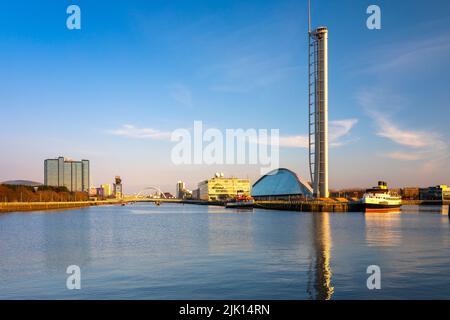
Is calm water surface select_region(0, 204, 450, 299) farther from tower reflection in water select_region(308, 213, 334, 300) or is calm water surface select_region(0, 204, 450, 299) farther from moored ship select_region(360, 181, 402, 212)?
moored ship select_region(360, 181, 402, 212)

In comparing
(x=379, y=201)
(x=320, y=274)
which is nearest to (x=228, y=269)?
(x=320, y=274)

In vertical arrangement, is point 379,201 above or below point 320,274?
below

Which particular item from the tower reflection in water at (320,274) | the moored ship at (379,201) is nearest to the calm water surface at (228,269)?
the tower reflection in water at (320,274)

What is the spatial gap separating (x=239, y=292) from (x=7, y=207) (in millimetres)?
139725

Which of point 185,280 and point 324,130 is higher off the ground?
point 324,130

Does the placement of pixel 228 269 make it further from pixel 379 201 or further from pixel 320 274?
pixel 379 201

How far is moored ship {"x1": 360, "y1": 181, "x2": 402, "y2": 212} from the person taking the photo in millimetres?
121812

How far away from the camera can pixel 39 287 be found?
22.7 metres

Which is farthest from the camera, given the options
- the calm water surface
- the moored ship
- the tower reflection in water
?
the moored ship

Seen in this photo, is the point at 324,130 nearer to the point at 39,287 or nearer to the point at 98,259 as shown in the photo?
the point at 98,259

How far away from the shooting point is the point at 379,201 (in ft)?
403

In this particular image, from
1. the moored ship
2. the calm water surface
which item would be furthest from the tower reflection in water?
the moored ship
